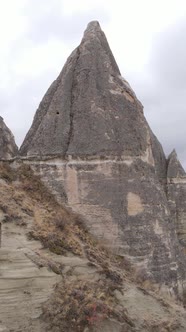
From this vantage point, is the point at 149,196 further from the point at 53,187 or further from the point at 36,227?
the point at 36,227

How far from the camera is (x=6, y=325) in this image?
11906mm

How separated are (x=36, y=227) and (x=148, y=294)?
12.9 ft

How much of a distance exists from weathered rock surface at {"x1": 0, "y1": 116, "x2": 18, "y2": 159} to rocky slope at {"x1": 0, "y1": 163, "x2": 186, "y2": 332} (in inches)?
144

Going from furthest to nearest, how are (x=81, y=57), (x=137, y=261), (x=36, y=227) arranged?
(x=81, y=57)
(x=137, y=261)
(x=36, y=227)

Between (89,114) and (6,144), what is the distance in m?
4.09

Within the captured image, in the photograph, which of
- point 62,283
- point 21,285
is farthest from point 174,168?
point 21,285

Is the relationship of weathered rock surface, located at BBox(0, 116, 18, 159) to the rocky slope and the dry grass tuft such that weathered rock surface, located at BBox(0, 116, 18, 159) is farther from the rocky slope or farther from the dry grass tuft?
the dry grass tuft

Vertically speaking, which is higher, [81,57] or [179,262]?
[81,57]

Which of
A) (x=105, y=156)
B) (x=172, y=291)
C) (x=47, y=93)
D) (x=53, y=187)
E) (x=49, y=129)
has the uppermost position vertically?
(x=47, y=93)

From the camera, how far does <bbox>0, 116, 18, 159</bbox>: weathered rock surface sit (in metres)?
19.9

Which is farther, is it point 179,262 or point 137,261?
point 179,262

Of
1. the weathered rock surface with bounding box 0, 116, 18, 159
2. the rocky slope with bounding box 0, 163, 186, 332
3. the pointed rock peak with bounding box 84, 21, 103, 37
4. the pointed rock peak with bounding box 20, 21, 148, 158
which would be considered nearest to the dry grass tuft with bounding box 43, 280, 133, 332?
the rocky slope with bounding box 0, 163, 186, 332

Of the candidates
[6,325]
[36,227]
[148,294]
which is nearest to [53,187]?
[36,227]


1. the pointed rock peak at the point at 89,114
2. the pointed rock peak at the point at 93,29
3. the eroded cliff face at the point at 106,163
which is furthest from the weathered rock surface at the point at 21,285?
the pointed rock peak at the point at 93,29
